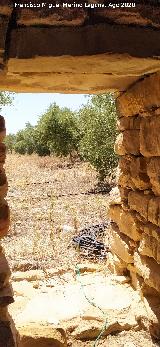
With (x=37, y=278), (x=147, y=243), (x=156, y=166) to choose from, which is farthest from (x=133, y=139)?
(x=37, y=278)

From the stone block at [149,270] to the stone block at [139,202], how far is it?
1.48ft

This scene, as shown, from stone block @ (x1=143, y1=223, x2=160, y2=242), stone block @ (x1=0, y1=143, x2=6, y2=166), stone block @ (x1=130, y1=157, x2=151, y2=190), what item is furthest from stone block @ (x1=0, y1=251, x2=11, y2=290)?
stone block @ (x1=130, y1=157, x2=151, y2=190)

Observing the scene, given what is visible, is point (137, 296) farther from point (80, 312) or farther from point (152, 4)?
point (152, 4)

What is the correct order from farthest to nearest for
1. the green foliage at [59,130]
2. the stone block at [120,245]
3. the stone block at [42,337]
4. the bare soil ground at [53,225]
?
the green foliage at [59,130], the bare soil ground at [53,225], the stone block at [120,245], the stone block at [42,337]

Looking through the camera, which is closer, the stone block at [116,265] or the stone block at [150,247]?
the stone block at [150,247]

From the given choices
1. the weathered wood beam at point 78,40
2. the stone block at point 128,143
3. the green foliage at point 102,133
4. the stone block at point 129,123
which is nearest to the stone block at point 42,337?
the stone block at point 128,143

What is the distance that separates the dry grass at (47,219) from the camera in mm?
5750

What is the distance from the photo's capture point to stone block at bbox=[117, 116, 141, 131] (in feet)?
11.8

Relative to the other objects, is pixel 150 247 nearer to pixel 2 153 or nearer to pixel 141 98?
pixel 141 98

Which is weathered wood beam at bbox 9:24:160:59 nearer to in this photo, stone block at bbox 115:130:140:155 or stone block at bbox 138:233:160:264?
stone block at bbox 115:130:140:155

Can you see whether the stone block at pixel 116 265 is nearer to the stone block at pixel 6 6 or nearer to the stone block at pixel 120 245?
the stone block at pixel 120 245

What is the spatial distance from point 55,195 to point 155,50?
31.3 feet

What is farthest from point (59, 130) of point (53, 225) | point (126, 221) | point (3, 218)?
point (3, 218)

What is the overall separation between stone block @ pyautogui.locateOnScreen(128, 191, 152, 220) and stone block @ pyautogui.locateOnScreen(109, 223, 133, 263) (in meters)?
0.55
